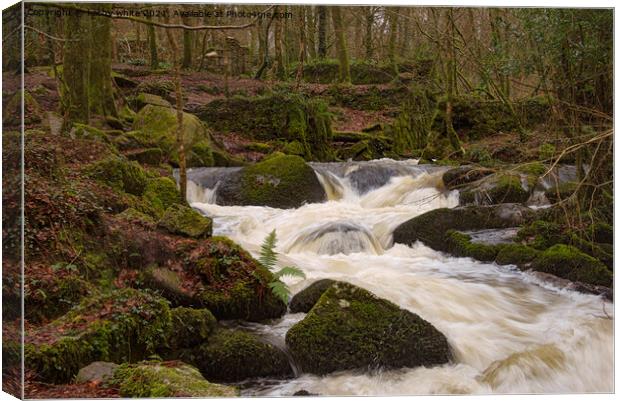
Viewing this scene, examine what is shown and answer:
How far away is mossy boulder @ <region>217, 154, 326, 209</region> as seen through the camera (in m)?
5.89

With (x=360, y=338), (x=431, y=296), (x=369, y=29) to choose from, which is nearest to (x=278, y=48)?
(x=369, y=29)

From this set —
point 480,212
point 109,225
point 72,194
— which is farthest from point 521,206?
point 72,194

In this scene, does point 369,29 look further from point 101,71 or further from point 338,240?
point 101,71

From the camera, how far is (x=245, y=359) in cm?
416

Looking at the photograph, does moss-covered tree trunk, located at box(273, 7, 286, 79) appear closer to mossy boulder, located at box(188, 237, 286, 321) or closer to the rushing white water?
the rushing white water

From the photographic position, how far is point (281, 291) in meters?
4.71

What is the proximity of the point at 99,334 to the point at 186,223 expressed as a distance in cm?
151

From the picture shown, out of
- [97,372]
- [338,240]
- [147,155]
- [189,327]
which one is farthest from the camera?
[147,155]

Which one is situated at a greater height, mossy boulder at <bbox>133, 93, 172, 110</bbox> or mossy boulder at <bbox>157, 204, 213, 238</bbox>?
mossy boulder at <bbox>133, 93, 172, 110</bbox>

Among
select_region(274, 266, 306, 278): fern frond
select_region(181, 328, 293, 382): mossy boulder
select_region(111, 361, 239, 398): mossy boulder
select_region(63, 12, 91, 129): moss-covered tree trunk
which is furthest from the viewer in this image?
select_region(63, 12, 91, 129): moss-covered tree trunk

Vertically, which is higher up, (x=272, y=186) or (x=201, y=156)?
(x=201, y=156)

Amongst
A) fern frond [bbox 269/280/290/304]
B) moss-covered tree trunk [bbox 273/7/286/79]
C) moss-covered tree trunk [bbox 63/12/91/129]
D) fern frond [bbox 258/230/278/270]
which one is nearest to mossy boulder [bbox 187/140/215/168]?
moss-covered tree trunk [bbox 63/12/91/129]

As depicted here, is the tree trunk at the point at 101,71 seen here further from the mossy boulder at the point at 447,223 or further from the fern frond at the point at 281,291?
the mossy boulder at the point at 447,223

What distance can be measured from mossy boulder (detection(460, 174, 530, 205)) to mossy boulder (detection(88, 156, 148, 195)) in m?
3.19
